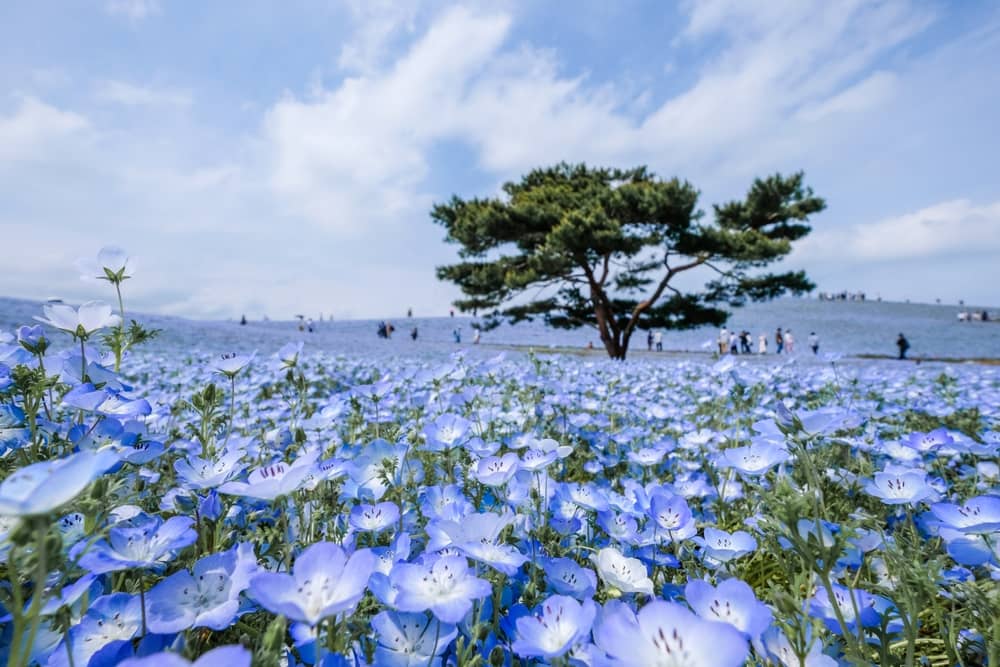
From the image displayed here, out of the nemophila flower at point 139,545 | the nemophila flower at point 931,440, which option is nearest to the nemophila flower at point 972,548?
the nemophila flower at point 931,440

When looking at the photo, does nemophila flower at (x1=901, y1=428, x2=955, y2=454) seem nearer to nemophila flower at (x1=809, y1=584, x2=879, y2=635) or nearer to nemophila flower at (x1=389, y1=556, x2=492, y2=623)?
nemophila flower at (x1=809, y1=584, x2=879, y2=635)

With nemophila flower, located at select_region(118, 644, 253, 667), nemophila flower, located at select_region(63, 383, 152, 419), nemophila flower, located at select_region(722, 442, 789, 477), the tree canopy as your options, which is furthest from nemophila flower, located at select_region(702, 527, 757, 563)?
the tree canopy

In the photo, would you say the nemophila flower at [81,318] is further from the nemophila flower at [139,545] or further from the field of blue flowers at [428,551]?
the nemophila flower at [139,545]

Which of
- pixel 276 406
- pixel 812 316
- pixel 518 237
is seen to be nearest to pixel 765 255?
pixel 518 237

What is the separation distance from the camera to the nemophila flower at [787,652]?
3.05ft

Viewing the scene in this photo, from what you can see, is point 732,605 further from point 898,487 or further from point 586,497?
point 898,487

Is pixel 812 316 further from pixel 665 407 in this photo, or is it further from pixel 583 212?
pixel 665 407

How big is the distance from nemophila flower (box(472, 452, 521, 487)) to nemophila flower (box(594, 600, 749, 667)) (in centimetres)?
41

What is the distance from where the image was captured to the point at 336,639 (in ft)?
2.21

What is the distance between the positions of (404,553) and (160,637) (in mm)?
402

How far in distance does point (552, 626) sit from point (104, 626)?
28.9 inches

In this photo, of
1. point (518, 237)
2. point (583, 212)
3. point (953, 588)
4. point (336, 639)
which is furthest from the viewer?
point (518, 237)

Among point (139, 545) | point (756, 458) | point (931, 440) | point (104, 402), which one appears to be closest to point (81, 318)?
point (104, 402)

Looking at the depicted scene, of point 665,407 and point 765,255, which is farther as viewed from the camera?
point 765,255
